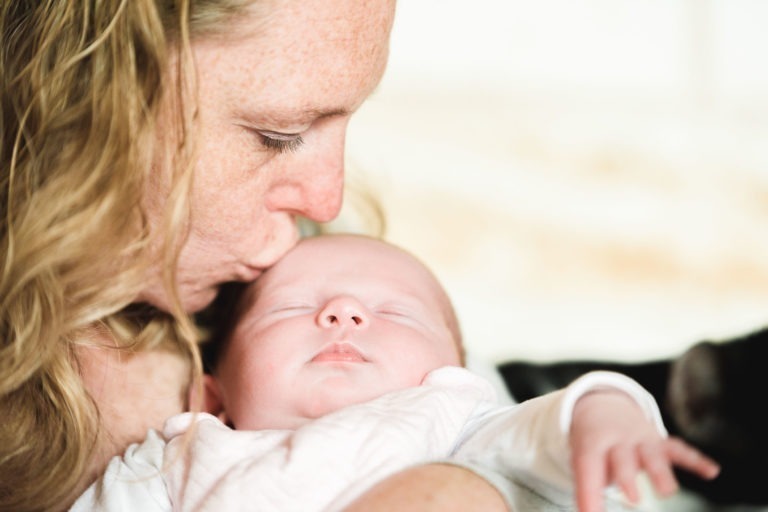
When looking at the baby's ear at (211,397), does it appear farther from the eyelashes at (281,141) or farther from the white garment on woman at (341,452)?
the eyelashes at (281,141)

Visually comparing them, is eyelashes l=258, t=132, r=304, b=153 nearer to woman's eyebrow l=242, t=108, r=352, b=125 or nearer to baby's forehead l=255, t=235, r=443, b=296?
woman's eyebrow l=242, t=108, r=352, b=125

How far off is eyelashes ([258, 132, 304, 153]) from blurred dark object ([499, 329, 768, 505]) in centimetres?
65

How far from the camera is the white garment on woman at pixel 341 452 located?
39.5 inches

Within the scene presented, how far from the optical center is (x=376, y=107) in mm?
2131

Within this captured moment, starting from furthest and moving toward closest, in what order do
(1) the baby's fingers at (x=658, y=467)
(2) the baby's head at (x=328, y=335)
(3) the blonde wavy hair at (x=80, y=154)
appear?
(2) the baby's head at (x=328, y=335) → (3) the blonde wavy hair at (x=80, y=154) → (1) the baby's fingers at (x=658, y=467)

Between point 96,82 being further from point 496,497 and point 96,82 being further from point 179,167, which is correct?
point 496,497

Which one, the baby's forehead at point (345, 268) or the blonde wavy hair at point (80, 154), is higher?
the blonde wavy hair at point (80, 154)

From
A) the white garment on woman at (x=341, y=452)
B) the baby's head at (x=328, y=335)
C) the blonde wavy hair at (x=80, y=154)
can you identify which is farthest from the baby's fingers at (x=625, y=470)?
the blonde wavy hair at (x=80, y=154)

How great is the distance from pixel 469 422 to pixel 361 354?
15cm

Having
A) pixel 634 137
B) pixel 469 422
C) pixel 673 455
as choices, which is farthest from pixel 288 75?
pixel 634 137

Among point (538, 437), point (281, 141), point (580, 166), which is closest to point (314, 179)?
point (281, 141)

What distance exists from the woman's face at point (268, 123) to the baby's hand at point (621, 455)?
1.51ft

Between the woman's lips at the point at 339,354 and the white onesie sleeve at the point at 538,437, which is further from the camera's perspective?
the woman's lips at the point at 339,354

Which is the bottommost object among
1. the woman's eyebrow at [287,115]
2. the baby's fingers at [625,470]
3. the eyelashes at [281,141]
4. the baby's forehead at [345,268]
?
the baby's forehead at [345,268]
